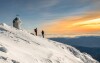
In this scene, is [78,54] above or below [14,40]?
below

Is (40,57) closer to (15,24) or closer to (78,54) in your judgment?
(78,54)

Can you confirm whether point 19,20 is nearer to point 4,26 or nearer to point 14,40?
point 4,26

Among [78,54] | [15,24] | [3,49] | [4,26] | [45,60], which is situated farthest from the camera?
[15,24]

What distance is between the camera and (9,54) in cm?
2930

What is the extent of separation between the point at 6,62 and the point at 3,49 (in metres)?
2.49

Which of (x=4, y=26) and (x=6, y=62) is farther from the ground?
(x=4, y=26)

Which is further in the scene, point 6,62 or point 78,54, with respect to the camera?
point 78,54

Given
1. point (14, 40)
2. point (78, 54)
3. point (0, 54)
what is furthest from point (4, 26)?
point (0, 54)

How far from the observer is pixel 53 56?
3900 centimetres

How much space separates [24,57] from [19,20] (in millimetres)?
29903

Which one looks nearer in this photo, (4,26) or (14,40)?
(14,40)

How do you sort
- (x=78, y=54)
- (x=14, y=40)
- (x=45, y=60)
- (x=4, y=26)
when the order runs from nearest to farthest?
1. (x=45, y=60)
2. (x=14, y=40)
3. (x=4, y=26)
4. (x=78, y=54)

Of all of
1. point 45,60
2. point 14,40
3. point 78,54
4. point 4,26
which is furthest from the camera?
point 78,54

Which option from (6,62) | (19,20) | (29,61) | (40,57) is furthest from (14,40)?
(19,20)
